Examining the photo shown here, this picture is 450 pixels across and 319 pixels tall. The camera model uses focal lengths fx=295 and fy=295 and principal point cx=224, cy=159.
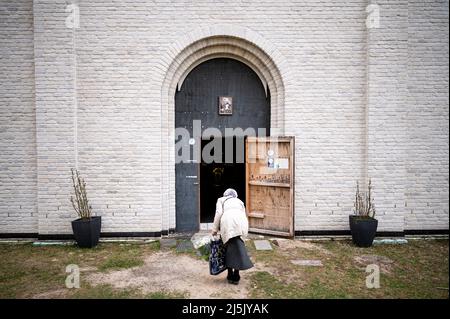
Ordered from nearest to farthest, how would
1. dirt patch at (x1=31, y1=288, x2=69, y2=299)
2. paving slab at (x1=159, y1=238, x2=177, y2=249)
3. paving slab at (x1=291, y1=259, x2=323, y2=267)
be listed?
dirt patch at (x1=31, y1=288, x2=69, y2=299) < paving slab at (x1=291, y1=259, x2=323, y2=267) < paving slab at (x1=159, y1=238, x2=177, y2=249)

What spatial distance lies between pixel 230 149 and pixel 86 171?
11.7ft

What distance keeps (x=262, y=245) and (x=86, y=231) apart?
393 cm

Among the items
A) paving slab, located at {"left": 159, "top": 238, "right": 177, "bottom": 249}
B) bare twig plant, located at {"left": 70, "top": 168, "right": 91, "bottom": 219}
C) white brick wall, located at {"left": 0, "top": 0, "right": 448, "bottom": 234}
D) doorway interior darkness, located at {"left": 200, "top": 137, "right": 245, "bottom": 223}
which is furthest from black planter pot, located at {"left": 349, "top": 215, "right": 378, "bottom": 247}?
bare twig plant, located at {"left": 70, "top": 168, "right": 91, "bottom": 219}

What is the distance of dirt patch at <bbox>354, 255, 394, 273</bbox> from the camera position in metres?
5.60

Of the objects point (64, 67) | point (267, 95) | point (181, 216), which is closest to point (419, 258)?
point (267, 95)

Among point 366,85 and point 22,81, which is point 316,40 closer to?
point 366,85

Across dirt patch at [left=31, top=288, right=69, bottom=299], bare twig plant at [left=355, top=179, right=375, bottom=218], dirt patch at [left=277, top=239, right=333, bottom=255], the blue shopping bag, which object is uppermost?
bare twig plant at [left=355, top=179, right=375, bottom=218]

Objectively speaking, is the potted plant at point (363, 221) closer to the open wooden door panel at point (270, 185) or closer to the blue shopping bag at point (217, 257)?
the open wooden door panel at point (270, 185)

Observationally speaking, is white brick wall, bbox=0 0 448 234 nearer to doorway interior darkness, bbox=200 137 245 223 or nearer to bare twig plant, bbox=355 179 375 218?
bare twig plant, bbox=355 179 375 218

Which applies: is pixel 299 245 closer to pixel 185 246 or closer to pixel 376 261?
pixel 376 261

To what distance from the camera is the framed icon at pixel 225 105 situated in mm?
7492

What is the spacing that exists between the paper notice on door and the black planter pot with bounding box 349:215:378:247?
1934mm
